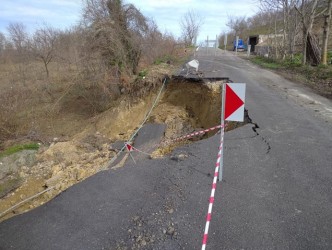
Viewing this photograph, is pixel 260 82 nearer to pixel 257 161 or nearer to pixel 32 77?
pixel 257 161

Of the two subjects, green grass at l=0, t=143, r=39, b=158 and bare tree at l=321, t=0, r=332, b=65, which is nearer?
green grass at l=0, t=143, r=39, b=158

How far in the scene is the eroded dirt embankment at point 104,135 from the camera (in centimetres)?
849

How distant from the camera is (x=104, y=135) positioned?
13859 mm

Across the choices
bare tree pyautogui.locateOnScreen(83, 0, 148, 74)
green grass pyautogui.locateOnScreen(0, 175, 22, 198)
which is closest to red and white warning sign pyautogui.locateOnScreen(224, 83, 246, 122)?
green grass pyautogui.locateOnScreen(0, 175, 22, 198)

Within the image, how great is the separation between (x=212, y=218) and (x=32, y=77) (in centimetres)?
2705

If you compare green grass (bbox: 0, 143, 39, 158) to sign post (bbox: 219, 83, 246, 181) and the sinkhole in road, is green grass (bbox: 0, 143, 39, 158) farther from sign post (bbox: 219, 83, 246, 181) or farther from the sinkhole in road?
sign post (bbox: 219, 83, 246, 181)

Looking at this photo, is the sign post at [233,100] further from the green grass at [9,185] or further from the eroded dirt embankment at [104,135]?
the green grass at [9,185]

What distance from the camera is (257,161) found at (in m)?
6.49

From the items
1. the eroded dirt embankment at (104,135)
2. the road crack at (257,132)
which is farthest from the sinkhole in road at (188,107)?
the road crack at (257,132)

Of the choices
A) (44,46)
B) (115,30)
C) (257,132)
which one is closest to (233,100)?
(257,132)

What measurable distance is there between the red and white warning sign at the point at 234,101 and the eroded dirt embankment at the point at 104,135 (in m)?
4.33

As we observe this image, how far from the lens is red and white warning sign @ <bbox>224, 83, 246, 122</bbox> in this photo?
16.9 feet

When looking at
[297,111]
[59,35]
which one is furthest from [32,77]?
[297,111]

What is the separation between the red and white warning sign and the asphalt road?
131cm
